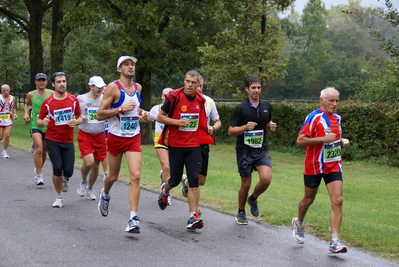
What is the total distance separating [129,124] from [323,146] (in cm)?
250

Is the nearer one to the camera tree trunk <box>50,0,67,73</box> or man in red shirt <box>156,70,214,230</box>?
man in red shirt <box>156,70,214,230</box>

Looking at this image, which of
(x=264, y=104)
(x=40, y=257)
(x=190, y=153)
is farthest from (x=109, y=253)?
(x=264, y=104)

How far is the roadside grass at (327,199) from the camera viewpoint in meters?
7.82

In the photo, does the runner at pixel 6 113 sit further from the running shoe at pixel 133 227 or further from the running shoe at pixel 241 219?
the running shoe at pixel 133 227

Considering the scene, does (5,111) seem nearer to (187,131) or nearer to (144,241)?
(187,131)

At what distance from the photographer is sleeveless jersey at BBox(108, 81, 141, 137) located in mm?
7621

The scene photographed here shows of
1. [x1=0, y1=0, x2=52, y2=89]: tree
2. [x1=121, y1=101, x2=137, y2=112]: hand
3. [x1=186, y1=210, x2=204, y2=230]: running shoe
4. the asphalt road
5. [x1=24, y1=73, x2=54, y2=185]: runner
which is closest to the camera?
the asphalt road

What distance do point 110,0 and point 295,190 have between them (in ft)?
50.6

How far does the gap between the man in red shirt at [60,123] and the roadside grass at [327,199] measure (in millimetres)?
2457

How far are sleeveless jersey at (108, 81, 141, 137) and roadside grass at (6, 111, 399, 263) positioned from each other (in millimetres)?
2545

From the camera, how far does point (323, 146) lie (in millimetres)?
6949

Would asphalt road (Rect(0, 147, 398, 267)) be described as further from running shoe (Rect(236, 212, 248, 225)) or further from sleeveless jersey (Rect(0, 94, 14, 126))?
sleeveless jersey (Rect(0, 94, 14, 126))

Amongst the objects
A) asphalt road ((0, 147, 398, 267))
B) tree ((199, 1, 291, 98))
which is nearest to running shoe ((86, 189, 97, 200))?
asphalt road ((0, 147, 398, 267))

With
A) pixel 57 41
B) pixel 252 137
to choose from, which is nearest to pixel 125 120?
pixel 252 137
